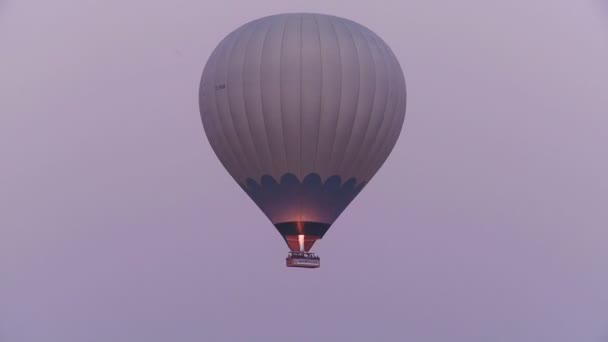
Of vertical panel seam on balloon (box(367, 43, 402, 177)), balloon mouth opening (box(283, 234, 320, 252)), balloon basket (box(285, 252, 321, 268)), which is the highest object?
vertical panel seam on balloon (box(367, 43, 402, 177))

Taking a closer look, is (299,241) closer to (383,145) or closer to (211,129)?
(383,145)

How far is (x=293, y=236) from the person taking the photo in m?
55.3

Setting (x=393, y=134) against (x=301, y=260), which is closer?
(x=301, y=260)

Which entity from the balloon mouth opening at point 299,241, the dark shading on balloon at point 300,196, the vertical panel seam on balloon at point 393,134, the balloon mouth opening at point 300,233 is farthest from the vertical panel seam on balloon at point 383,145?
the balloon mouth opening at point 299,241

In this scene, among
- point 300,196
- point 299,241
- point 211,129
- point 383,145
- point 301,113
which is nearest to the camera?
point 301,113

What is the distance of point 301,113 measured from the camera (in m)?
54.3

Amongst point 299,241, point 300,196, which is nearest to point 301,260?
point 299,241

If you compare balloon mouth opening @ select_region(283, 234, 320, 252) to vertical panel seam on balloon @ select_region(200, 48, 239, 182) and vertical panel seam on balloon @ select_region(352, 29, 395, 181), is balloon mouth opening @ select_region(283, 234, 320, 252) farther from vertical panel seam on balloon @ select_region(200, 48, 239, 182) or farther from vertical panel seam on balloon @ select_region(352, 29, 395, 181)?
vertical panel seam on balloon @ select_region(200, 48, 239, 182)

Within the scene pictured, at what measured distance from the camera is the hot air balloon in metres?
54.4

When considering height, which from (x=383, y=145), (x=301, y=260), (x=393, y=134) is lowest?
(x=301, y=260)

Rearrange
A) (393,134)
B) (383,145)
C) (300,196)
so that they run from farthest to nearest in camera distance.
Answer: (393,134)
(383,145)
(300,196)

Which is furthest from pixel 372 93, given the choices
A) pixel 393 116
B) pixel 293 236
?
pixel 293 236

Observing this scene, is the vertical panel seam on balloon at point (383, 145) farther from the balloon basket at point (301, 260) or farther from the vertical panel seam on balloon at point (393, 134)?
the balloon basket at point (301, 260)

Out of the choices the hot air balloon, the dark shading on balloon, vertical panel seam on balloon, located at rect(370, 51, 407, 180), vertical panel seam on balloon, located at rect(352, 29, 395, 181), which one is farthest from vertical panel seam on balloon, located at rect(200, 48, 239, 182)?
vertical panel seam on balloon, located at rect(370, 51, 407, 180)
